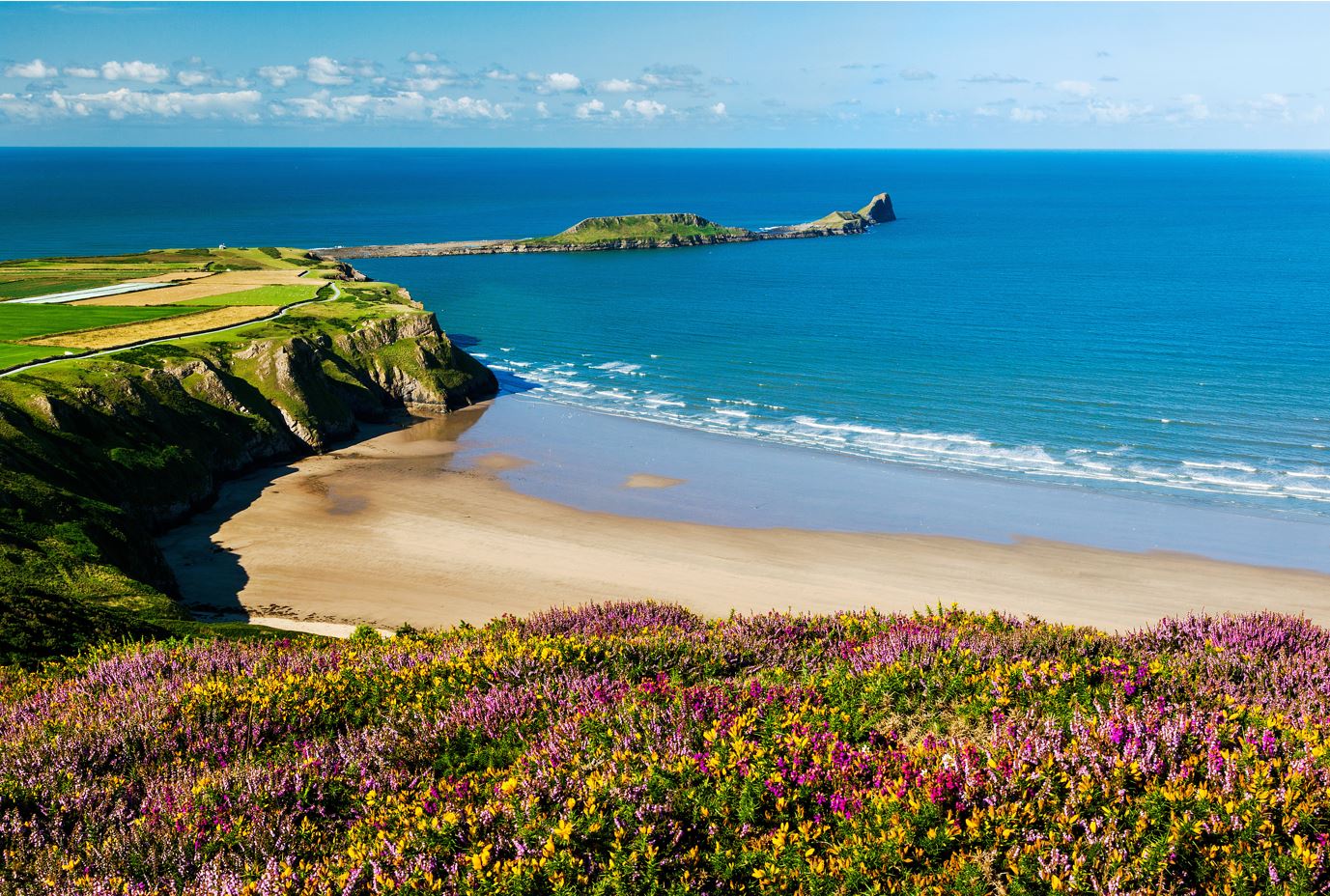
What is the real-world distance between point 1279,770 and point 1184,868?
1.64 meters

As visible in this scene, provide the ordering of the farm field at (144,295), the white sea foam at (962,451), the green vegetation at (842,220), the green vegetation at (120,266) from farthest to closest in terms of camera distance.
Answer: the green vegetation at (842,220) → the green vegetation at (120,266) → the farm field at (144,295) → the white sea foam at (962,451)

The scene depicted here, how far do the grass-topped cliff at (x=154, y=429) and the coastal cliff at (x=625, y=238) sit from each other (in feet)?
248

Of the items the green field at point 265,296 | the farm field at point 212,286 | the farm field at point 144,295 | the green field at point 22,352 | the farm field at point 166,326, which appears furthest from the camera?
the green field at point 265,296

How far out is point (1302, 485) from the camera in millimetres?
46062

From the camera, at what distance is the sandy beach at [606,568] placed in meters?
33.2

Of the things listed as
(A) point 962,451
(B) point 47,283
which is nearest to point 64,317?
(B) point 47,283

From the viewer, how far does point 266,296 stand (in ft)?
253

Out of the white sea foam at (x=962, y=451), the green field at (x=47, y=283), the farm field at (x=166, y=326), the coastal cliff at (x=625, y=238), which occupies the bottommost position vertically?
the white sea foam at (x=962, y=451)

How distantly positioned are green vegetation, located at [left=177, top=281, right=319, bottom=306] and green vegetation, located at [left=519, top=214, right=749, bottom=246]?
266 feet

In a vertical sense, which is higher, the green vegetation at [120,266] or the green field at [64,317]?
the green vegetation at [120,266]

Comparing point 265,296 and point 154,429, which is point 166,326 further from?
point 154,429

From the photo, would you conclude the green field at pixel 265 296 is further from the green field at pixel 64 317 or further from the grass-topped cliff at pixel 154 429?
the green field at pixel 64 317

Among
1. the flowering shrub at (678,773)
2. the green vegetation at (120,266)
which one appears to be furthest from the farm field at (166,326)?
the flowering shrub at (678,773)

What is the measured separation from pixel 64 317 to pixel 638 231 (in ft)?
382
